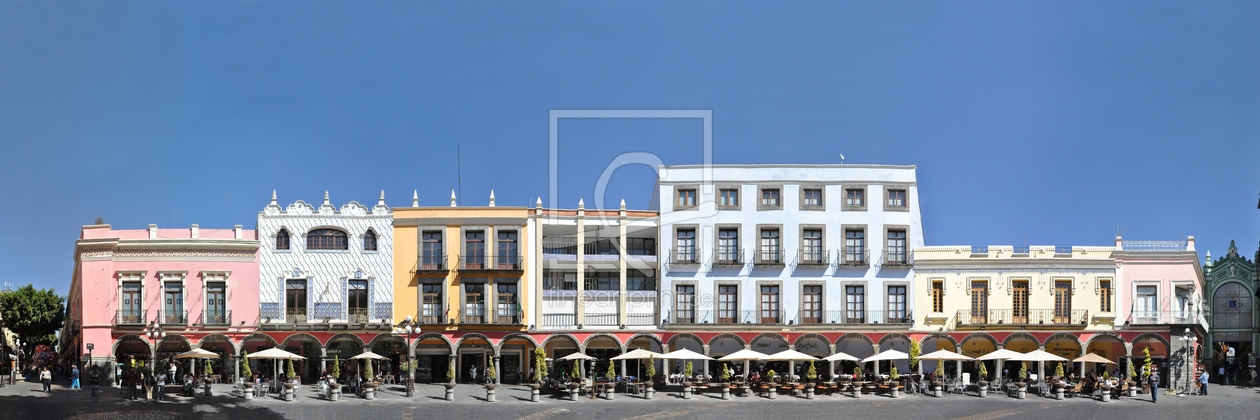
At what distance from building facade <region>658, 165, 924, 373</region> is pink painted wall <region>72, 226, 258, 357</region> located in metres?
19.0

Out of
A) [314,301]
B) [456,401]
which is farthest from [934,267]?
[314,301]

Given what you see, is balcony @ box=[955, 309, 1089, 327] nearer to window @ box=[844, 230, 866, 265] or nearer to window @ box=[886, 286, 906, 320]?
window @ box=[886, 286, 906, 320]

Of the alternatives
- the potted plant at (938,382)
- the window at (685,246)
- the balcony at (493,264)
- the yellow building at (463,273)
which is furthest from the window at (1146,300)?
the balcony at (493,264)

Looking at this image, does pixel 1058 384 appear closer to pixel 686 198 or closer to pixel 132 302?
pixel 686 198

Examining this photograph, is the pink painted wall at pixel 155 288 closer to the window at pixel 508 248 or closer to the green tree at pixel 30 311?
the window at pixel 508 248

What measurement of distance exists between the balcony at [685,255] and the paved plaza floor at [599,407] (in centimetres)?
1023

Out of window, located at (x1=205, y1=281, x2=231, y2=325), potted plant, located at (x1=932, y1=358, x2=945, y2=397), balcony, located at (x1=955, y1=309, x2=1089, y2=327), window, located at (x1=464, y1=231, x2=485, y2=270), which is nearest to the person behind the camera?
potted plant, located at (x1=932, y1=358, x2=945, y2=397)

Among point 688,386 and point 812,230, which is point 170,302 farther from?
point 812,230

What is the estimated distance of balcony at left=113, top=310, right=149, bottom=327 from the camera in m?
57.9

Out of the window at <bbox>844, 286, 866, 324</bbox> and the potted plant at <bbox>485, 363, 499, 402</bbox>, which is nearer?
the potted plant at <bbox>485, 363, 499, 402</bbox>

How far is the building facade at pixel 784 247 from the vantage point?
61.8m

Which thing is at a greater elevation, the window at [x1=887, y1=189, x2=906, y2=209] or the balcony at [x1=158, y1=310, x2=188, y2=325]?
the window at [x1=887, y1=189, x2=906, y2=209]

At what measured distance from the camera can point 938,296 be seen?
61938mm

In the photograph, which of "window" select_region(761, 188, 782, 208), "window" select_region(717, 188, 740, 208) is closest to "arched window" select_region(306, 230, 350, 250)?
"window" select_region(717, 188, 740, 208)
